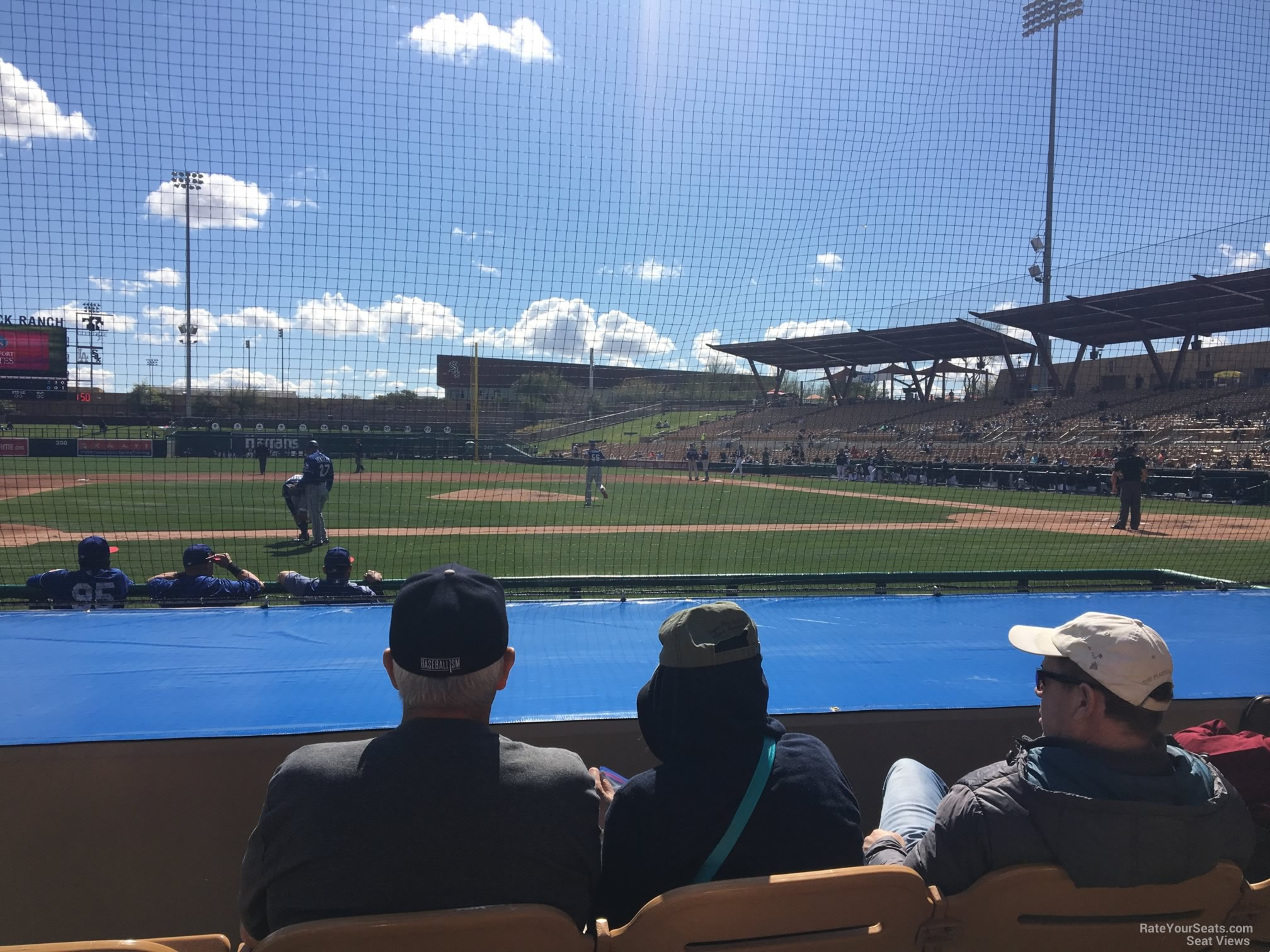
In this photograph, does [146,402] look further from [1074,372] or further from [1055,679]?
[1074,372]

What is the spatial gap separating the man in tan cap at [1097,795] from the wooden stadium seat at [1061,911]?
0.04 metres

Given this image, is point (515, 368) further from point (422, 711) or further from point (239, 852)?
point (422, 711)

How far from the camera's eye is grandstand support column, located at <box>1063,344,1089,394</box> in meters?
21.9

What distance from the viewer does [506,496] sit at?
19.3 metres

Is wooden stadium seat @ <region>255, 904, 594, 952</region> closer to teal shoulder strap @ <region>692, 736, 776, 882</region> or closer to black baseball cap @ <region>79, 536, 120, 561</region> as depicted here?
teal shoulder strap @ <region>692, 736, 776, 882</region>

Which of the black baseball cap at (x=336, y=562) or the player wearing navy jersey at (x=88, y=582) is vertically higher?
the black baseball cap at (x=336, y=562)

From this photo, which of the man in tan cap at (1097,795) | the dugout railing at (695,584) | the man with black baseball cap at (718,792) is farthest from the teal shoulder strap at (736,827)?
the dugout railing at (695,584)

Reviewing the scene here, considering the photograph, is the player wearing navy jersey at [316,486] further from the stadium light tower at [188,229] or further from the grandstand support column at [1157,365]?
the grandstand support column at [1157,365]

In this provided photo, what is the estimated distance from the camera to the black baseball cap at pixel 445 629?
1617mm

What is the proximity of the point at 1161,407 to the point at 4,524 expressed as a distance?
1163 inches

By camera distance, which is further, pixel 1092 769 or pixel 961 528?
pixel 961 528

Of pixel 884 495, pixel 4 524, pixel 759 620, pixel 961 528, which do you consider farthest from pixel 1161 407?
pixel 4 524

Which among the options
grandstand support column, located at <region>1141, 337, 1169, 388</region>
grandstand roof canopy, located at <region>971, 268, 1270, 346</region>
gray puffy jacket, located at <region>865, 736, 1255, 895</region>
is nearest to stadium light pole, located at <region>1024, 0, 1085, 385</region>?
grandstand roof canopy, located at <region>971, 268, 1270, 346</region>

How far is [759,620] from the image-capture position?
4.54 metres
